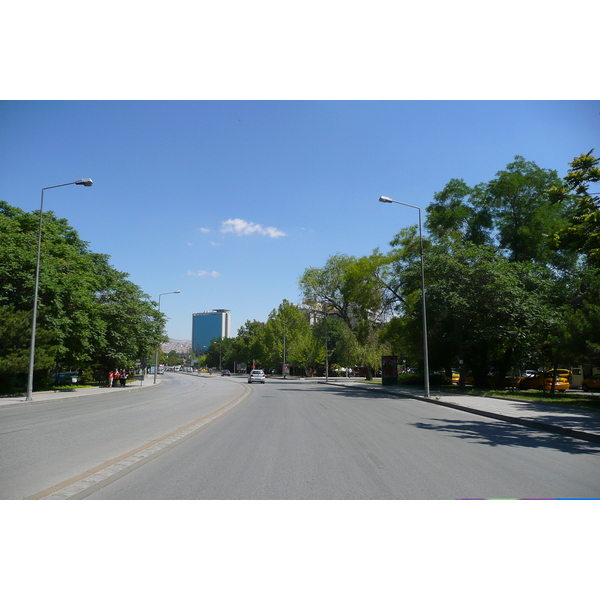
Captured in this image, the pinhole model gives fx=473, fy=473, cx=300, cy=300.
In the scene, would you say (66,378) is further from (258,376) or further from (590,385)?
(590,385)

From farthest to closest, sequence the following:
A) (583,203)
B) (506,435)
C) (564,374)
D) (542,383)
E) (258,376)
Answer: (258,376), (564,374), (542,383), (583,203), (506,435)

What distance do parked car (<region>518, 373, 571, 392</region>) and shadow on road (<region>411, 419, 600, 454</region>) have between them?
20636 mm

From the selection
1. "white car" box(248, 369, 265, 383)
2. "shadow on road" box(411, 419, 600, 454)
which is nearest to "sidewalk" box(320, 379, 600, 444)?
"shadow on road" box(411, 419, 600, 454)

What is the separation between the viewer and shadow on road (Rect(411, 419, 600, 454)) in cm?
1037

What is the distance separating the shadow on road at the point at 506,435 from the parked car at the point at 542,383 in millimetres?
20636

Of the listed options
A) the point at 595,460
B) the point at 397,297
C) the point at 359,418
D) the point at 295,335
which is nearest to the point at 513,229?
the point at 397,297

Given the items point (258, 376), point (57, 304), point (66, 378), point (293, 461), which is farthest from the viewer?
point (258, 376)

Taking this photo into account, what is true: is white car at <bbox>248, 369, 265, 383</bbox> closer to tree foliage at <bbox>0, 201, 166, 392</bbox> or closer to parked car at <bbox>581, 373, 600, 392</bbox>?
tree foliage at <bbox>0, 201, 166, 392</bbox>

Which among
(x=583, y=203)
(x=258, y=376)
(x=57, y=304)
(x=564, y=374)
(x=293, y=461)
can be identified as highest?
(x=583, y=203)

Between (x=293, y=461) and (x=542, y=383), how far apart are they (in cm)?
3123

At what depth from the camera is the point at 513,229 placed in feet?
122

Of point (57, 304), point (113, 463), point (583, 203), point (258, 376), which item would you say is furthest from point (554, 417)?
point (258, 376)

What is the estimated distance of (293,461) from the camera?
27.5 ft

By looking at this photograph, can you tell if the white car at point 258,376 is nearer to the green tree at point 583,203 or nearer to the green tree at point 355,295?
the green tree at point 355,295
